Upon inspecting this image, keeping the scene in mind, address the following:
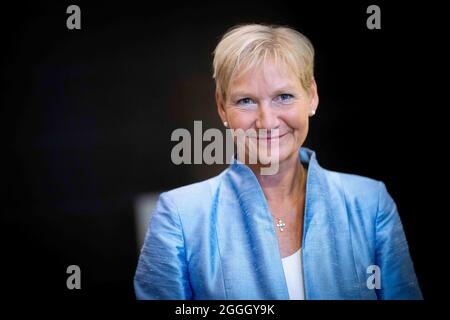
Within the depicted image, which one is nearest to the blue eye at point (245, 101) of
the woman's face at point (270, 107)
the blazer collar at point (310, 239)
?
the woman's face at point (270, 107)

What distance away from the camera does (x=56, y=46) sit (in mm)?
1826

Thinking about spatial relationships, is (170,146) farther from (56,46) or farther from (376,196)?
(376,196)

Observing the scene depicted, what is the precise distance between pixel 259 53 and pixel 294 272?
0.69 meters

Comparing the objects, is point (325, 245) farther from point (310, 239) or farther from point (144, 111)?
point (144, 111)

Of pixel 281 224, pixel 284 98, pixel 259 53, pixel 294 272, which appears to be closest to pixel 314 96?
pixel 284 98

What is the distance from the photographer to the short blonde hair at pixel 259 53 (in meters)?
1.54

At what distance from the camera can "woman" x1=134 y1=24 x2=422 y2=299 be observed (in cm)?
157

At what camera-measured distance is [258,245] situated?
1593mm

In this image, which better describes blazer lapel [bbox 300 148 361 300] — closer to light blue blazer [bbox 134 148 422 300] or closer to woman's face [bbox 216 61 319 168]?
light blue blazer [bbox 134 148 422 300]

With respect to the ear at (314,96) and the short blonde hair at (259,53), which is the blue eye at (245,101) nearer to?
the short blonde hair at (259,53)

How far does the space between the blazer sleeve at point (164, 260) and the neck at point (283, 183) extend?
0.31 m

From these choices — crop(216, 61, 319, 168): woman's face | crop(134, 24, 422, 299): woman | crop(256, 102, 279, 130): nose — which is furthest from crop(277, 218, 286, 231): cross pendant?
crop(256, 102, 279, 130): nose

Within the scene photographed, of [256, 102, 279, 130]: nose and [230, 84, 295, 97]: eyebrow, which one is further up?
[230, 84, 295, 97]: eyebrow
